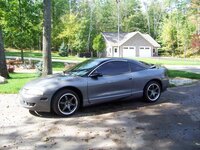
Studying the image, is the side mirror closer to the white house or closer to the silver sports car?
the silver sports car

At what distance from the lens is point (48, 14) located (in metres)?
13.4

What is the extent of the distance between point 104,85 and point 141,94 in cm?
137

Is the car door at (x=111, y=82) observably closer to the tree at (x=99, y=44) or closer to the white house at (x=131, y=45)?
the tree at (x=99, y=44)

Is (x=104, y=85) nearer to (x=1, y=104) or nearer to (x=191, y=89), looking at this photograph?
(x=1, y=104)

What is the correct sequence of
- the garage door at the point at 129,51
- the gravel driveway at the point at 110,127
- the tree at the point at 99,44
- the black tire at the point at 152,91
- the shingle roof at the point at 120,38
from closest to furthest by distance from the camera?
the gravel driveway at the point at 110,127 → the black tire at the point at 152,91 → the tree at the point at 99,44 → the shingle roof at the point at 120,38 → the garage door at the point at 129,51

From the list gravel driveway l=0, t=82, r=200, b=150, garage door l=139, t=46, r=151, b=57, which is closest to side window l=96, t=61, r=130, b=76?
gravel driveway l=0, t=82, r=200, b=150

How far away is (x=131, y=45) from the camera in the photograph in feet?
199

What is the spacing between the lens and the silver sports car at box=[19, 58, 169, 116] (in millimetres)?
7746

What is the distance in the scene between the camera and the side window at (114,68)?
8617mm

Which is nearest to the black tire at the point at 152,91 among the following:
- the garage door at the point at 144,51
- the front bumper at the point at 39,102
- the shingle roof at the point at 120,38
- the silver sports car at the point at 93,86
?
the silver sports car at the point at 93,86

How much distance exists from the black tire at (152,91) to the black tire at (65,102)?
2.24 m

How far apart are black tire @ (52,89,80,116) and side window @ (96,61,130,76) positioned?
3.38 ft

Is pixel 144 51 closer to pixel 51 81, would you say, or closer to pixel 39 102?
pixel 51 81

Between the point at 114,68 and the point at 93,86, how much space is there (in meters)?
0.96
